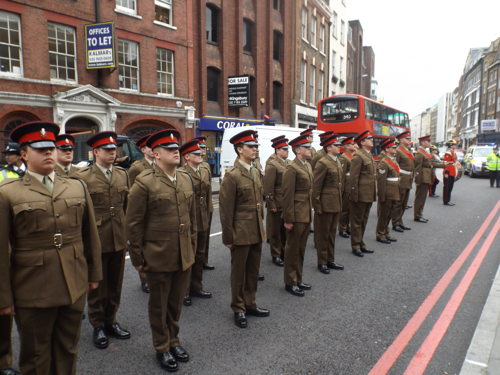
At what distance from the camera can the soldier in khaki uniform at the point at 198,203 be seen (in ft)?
16.7

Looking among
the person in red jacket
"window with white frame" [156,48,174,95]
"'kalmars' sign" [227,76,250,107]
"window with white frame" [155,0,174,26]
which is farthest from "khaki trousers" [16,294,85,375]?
"'kalmars' sign" [227,76,250,107]

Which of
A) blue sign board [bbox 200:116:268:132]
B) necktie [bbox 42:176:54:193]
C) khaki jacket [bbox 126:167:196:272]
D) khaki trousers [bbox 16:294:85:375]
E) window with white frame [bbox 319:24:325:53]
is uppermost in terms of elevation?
window with white frame [bbox 319:24:325:53]

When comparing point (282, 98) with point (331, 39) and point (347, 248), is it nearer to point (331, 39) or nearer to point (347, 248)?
point (331, 39)

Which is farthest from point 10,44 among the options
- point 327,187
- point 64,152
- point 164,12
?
point 327,187

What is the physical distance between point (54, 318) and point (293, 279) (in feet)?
10.6

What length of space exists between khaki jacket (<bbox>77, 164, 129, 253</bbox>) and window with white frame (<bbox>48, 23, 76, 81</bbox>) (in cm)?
1207

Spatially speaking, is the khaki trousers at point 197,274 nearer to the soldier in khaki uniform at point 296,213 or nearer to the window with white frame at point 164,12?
the soldier in khaki uniform at point 296,213

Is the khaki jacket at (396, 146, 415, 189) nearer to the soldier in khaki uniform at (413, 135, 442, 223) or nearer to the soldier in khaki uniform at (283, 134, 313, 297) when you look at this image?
the soldier in khaki uniform at (413, 135, 442, 223)

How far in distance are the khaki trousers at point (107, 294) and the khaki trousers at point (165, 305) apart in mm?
754

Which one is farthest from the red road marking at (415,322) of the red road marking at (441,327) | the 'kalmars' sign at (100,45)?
the 'kalmars' sign at (100,45)

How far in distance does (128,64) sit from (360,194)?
1331 cm

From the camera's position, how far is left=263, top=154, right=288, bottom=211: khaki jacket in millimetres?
6598

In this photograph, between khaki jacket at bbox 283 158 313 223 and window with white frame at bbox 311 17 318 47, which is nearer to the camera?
khaki jacket at bbox 283 158 313 223

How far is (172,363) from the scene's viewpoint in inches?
133
